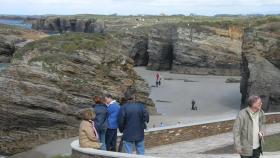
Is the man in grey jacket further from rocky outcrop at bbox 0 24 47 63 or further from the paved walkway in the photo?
rocky outcrop at bbox 0 24 47 63

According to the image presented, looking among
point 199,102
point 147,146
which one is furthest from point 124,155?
point 199,102

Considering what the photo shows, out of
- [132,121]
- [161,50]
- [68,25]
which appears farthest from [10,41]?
[68,25]

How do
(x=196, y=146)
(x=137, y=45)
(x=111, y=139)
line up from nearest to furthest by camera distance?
(x=111, y=139) → (x=196, y=146) → (x=137, y=45)

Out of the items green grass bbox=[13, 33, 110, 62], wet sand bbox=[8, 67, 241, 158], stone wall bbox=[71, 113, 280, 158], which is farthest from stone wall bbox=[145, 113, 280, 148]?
green grass bbox=[13, 33, 110, 62]

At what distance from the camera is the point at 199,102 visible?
43188 mm

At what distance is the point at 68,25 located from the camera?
158 m

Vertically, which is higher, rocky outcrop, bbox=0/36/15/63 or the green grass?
the green grass

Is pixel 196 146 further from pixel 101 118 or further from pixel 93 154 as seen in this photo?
pixel 93 154

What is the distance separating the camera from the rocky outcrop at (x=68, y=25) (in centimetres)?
14170

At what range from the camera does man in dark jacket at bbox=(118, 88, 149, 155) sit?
11859 millimetres

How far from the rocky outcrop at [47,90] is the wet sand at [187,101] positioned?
1.18 metres

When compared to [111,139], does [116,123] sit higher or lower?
higher

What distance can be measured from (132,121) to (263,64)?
2657 cm

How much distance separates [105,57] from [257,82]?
11.5 metres
